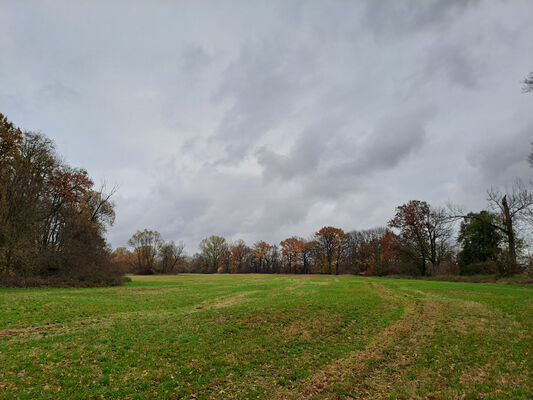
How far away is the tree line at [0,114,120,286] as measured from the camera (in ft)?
92.0

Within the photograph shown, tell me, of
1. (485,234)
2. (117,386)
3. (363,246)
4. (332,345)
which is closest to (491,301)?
(332,345)

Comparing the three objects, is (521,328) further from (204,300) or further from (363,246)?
(363,246)

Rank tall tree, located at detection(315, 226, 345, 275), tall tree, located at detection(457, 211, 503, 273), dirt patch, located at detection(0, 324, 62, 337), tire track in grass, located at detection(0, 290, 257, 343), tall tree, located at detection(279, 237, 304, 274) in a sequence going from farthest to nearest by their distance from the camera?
1. tall tree, located at detection(279, 237, 304, 274)
2. tall tree, located at detection(315, 226, 345, 275)
3. tall tree, located at detection(457, 211, 503, 273)
4. dirt patch, located at detection(0, 324, 62, 337)
5. tire track in grass, located at detection(0, 290, 257, 343)

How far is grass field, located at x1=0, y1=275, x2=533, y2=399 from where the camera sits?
7.22 metres

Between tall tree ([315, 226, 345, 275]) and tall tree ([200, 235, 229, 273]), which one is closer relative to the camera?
tall tree ([315, 226, 345, 275])

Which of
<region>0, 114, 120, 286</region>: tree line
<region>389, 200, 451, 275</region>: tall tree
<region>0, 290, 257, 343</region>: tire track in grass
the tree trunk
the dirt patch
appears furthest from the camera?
<region>389, 200, 451, 275</region>: tall tree

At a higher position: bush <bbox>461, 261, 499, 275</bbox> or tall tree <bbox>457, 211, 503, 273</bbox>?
tall tree <bbox>457, 211, 503, 273</bbox>

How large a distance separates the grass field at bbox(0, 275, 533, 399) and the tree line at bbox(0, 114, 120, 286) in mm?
16282

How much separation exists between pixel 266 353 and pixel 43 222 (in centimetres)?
3834

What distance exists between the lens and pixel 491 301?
1922cm

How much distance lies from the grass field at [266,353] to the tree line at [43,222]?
16.3 metres

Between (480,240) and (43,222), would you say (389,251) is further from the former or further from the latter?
(43,222)

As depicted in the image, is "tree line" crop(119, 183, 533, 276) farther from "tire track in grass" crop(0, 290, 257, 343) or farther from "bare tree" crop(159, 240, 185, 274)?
"tire track in grass" crop(0, 290, 257, 343)

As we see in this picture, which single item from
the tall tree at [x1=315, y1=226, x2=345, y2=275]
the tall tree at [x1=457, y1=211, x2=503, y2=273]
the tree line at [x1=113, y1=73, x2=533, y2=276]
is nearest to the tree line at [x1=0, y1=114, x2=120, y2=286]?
the tree line at [x1=113, y1=73, x2=533, y2=276]
